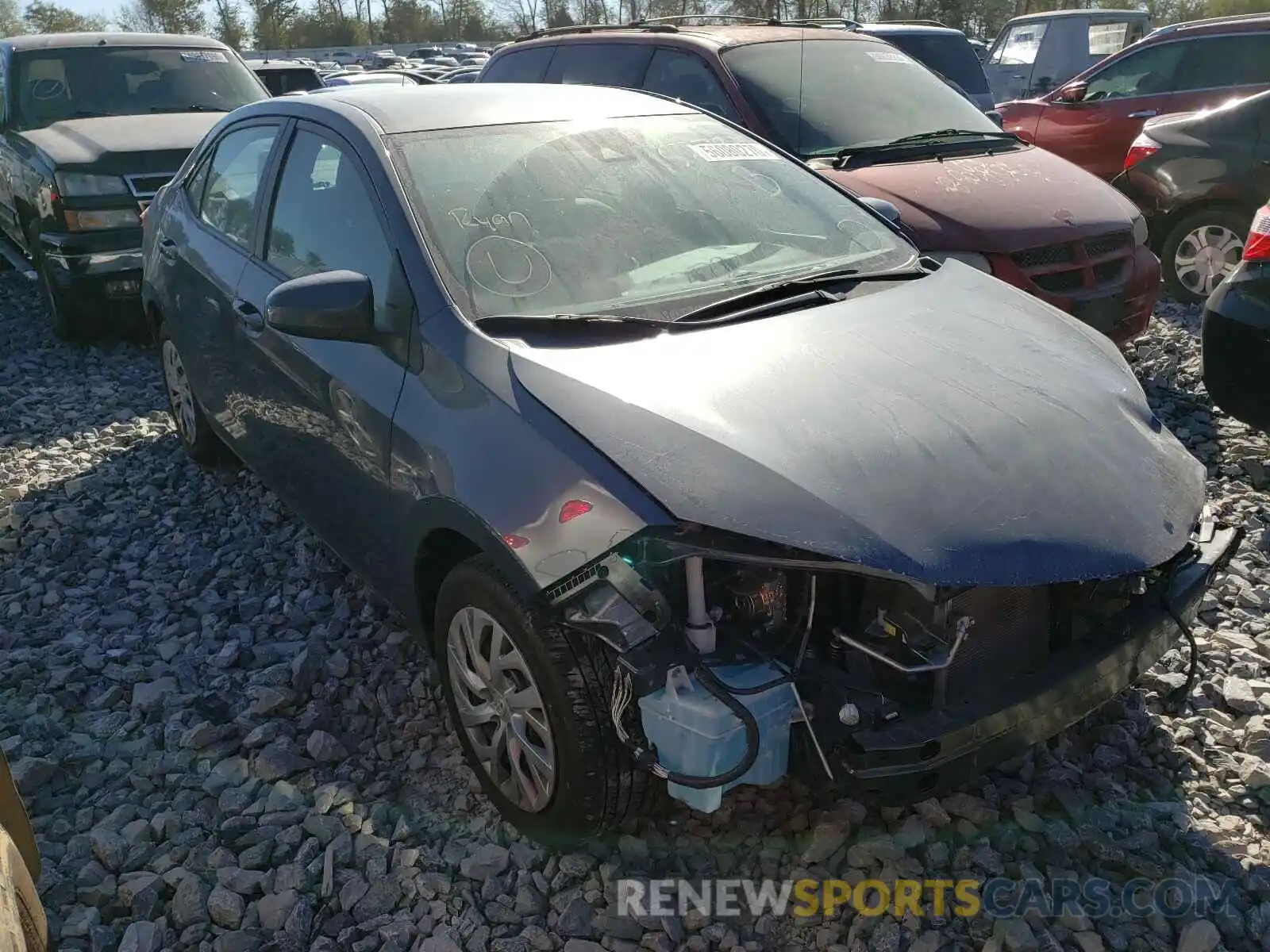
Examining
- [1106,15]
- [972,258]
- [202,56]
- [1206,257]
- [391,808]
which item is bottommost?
[391,808]

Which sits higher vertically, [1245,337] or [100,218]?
[100,218]

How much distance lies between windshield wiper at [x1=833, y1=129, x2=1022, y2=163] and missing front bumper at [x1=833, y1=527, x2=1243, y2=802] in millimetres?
3739

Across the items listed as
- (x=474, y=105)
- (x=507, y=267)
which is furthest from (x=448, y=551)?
(x=474, y=105)

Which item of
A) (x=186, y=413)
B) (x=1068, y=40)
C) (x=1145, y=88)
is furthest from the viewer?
(x=1068, y=40)

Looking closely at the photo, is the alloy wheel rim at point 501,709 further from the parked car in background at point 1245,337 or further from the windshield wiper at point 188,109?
the windshield wiper at point 188,109

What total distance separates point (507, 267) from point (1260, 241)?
3.20 metres

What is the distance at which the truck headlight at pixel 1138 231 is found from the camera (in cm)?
563

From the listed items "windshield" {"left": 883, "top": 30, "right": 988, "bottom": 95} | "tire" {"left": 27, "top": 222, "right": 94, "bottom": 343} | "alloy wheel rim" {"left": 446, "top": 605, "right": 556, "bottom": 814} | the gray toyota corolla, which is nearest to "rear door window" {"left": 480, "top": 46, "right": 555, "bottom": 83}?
"tire" {"left": 27, "top": 222, "right": 94, "bottom": 343}

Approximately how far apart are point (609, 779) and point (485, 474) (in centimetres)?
77

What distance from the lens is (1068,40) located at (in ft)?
44.7

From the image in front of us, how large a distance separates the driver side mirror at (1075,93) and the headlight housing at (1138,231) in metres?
4.53

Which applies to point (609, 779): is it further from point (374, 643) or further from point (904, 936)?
point (374, 643)

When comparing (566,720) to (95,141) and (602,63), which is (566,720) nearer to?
(602,63)

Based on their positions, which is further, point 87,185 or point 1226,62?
point 1226,62
